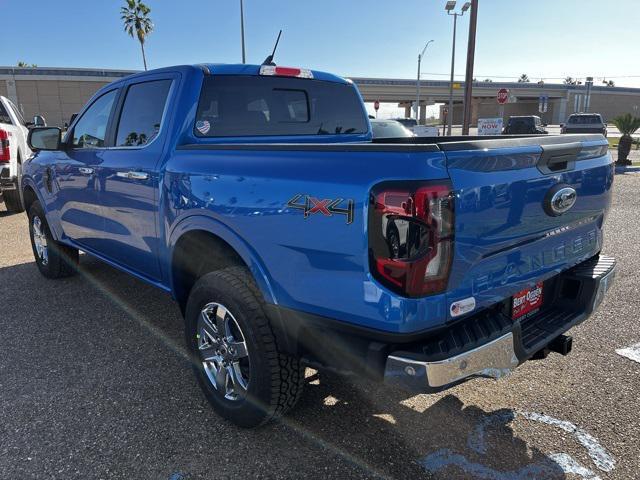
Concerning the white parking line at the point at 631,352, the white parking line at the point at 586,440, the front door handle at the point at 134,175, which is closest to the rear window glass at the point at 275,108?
the front door handle at the point at 134,175

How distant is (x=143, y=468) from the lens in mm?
2445

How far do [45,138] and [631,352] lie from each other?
5.11 metres

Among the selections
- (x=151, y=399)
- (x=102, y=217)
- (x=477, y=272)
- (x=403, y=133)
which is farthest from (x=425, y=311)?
(x=403, y=133)

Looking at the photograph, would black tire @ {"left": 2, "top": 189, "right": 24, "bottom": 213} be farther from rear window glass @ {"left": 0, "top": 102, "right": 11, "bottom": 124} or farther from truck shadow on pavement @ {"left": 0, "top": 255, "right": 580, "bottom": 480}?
truck shadow on pavement @ {"left": 0, "top": 255, "right": 580, "bottom": 480}

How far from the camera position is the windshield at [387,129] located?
11.5m

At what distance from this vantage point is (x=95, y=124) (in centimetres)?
418

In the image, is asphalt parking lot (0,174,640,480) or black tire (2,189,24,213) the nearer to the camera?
asphalt parking lot (0,174,640,480)

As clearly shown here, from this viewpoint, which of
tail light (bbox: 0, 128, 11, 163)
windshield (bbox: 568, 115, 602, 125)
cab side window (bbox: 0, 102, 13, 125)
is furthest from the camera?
windshield (bbox: 568, 115, 602, 125)

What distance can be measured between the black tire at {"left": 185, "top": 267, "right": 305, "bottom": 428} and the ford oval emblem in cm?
139

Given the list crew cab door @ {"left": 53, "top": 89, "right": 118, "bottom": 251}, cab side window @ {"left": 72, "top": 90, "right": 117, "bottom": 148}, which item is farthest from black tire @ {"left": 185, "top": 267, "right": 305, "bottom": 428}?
cab side window @ {"left": 72, "top": 90, "right": 117, "bottom": 148}

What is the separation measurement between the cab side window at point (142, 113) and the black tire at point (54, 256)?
202 centimetres

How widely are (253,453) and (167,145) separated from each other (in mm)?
1886

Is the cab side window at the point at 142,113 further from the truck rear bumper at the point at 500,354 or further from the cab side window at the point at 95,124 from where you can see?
the truck rear bumper at the point at 500,354

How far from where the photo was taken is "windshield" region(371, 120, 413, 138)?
11.5 m
